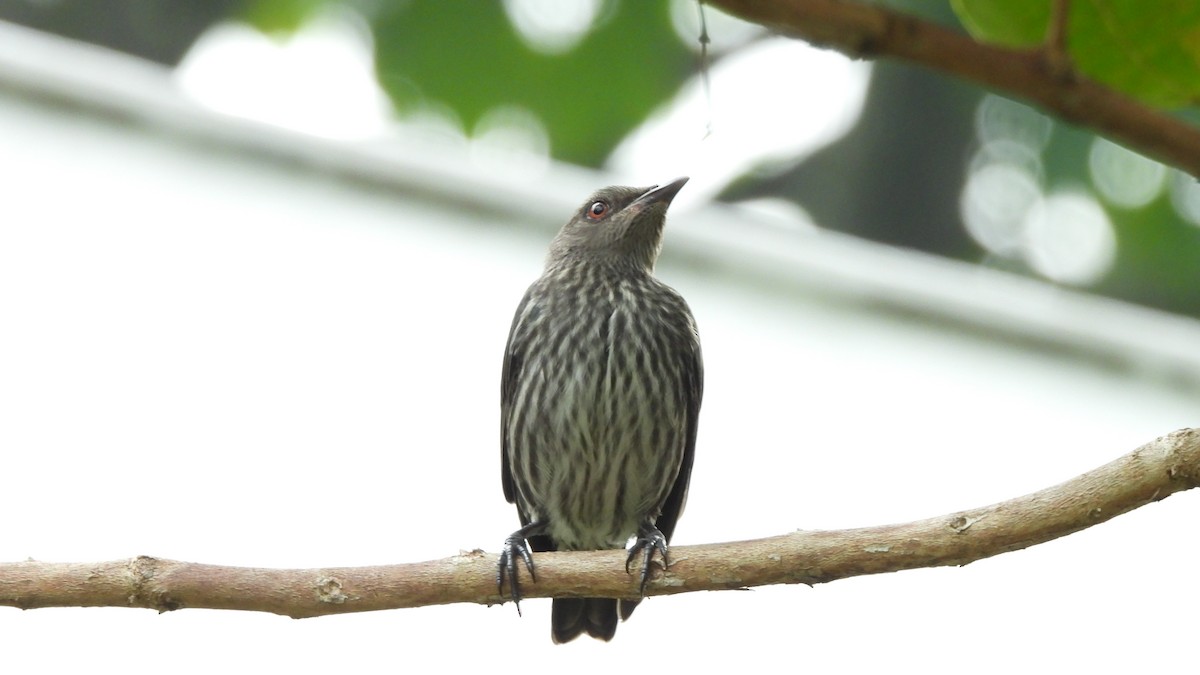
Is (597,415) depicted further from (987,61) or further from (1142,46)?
(987,61)

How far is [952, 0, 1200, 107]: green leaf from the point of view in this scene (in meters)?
0.95

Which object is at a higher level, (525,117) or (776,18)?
(525,117)

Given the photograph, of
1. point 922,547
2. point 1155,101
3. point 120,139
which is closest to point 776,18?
point 1155,101

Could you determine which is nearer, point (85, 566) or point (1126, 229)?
point (85, 566)

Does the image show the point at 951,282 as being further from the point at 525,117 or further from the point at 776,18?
the point at 776,18

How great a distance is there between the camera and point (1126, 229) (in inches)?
225

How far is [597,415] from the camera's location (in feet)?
12.5

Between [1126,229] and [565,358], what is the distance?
9.86 ft

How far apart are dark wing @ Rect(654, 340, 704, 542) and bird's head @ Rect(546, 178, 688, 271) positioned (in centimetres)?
49

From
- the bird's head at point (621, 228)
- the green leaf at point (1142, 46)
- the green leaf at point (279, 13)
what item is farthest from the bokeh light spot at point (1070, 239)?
the green leaf at point (1142, 46)

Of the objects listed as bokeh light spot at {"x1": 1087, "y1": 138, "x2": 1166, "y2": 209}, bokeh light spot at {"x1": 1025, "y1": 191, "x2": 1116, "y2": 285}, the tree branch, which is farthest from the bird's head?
the tree branch

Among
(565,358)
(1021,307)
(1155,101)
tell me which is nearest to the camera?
(1155,101)

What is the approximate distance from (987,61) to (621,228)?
3.65 metres

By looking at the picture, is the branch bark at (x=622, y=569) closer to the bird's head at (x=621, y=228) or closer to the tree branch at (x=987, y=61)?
the tree branch at (x=987, y=61)
